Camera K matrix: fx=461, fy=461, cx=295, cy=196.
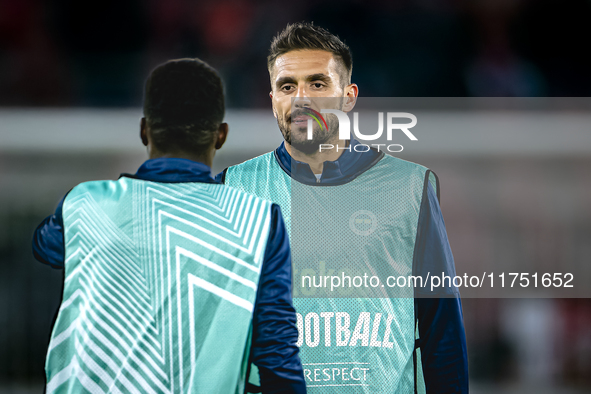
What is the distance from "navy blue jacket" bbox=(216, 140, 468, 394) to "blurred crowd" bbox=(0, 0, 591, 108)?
719mm

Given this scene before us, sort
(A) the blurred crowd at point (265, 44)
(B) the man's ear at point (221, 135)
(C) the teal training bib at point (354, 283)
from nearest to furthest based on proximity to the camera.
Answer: (B) the man's ear at point (221, 135)
(C) the teal training bib at point (354, 283)
(A) the blurred crowd at point (265, 44)

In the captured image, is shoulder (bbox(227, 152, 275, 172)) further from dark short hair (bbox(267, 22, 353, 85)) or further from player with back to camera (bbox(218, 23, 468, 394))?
dark short hair (bbox(267, 22, 353, 85))

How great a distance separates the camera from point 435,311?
117 cm

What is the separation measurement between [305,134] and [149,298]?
0.57 meters

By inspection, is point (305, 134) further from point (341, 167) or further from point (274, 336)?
point (274, 336)

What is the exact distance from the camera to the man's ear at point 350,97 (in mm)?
1237

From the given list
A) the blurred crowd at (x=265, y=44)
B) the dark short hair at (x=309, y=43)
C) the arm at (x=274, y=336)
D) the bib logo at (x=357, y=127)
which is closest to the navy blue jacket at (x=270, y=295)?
the arm at (x=274, y=336)

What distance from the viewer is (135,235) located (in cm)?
92

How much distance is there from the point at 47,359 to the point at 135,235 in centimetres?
29

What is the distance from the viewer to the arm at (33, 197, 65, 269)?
0.95 m

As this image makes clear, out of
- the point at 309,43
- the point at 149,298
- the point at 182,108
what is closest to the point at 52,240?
the point at 149,298

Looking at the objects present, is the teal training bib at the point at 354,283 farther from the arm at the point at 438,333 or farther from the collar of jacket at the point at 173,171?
the collar of jacket at the point at 173,171

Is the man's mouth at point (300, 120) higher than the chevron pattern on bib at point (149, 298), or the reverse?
the man's mouth at point (300, 120)

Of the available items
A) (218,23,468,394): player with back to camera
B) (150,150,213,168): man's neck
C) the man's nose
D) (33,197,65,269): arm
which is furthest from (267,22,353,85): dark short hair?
(33,197,65,269): arm
